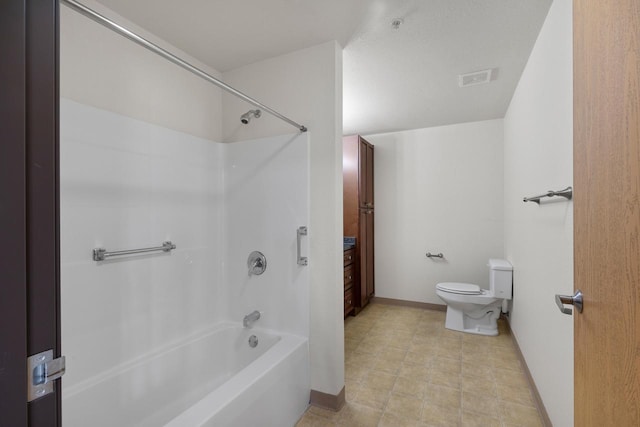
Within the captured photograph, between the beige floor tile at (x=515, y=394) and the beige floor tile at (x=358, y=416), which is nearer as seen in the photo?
the beige floor tile at (x=358, y=416)

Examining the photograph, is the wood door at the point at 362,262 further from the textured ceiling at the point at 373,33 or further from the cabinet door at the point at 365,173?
the textured ceiling at the point at 373,33

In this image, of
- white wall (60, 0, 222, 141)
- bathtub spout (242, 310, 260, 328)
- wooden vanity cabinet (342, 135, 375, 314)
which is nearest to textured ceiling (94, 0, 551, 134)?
white wall (60, 0, 222, 141)

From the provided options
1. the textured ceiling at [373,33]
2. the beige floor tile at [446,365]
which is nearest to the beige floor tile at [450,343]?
the beige floor tile at [446,365]

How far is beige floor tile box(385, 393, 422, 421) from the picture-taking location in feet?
5.86

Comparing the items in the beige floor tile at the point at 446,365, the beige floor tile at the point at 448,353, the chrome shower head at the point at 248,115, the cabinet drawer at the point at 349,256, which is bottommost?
the beige floor tile at the point at 448,353

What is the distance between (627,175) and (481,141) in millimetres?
3327

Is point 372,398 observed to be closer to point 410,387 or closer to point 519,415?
point 410,387

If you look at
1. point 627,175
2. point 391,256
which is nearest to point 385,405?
point 627,175

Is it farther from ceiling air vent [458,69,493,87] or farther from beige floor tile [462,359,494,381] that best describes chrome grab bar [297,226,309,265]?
ceiling air vent [458,69,493,87]

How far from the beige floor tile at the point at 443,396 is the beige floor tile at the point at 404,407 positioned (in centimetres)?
10

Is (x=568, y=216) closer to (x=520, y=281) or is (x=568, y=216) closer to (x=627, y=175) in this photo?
(x=627, y=175)

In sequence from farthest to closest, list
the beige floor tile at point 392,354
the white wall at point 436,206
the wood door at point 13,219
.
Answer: the white wall at point 436,206
the beige floor tile at point 392,354
the wood door at point 13,219

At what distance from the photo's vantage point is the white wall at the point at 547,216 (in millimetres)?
1332

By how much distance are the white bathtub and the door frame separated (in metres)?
0.75
